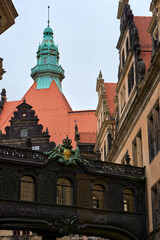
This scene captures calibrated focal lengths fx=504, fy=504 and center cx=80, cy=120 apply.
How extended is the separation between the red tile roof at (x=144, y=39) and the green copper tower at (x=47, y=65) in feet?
109

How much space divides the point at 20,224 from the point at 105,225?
459 cm

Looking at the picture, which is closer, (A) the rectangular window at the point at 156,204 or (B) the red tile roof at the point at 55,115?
(A) the rectangular window at the point at 156,204

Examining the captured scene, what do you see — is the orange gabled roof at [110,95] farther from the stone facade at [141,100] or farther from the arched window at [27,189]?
the arched window at [27,189]

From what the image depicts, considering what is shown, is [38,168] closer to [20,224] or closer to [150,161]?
[20,224]

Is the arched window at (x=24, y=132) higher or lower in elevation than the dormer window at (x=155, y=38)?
higher

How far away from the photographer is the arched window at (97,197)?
2800 centimetres

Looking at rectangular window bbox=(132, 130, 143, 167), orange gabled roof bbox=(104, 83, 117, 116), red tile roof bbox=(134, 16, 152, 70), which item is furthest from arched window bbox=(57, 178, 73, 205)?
orange gabled roof bbox=(104, 83, 117, 116)

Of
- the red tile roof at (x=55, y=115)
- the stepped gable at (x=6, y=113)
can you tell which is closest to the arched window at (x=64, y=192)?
the red tile roof at (x=55, y=115)

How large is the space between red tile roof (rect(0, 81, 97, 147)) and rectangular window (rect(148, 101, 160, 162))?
99.2 ft

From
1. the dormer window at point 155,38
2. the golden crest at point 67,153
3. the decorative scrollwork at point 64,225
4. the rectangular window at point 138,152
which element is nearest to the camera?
the decorative scrollwork at point 64,225

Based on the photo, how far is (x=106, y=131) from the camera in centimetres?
4256

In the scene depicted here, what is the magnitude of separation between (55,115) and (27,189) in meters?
35.8

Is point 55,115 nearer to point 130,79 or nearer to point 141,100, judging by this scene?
point 130,79

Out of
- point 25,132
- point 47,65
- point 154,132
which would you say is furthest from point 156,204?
point 47,65
